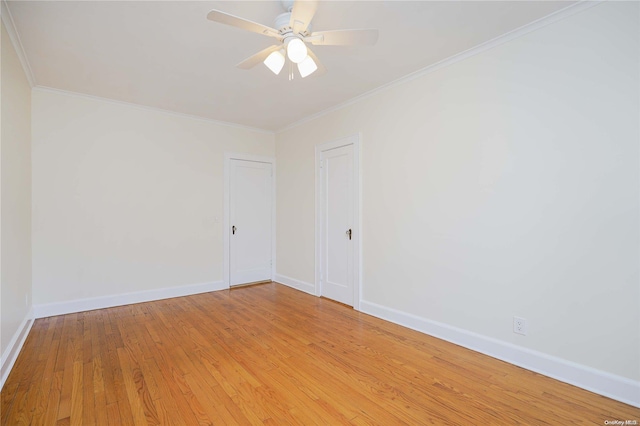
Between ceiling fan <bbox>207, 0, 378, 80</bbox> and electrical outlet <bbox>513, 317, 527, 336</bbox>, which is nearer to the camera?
ceiling fan <bbox>207, 0, 378, 80</bbox>

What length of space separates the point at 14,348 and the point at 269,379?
7.30 ft

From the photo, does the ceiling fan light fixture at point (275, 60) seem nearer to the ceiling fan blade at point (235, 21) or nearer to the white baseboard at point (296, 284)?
the ceiling fan blade at point (235, 21)

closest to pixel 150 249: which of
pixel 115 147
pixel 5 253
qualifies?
pixel 115 147

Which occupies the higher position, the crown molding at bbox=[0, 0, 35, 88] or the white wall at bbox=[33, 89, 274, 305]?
the crown molding at bbox=[0, 0, 35, 88]

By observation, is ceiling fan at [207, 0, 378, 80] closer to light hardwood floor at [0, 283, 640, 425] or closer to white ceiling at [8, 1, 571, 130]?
white ceiling at [8, 1, 571, 130]

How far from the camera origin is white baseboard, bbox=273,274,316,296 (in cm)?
457

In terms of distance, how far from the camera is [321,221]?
438 centimetres

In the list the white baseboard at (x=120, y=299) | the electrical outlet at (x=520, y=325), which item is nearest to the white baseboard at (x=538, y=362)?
the electrical outlet at (x=520, y=325)

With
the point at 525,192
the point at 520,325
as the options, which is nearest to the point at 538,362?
the point at 520,325

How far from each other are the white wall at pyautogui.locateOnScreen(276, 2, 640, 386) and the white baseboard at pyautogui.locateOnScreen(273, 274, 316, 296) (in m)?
1.28

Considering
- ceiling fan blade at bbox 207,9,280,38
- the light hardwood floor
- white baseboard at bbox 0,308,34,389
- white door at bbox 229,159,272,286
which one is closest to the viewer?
ceiling fan blade at bbox 207,9,280,38

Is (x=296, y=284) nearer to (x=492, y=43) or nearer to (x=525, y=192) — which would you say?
(x=525, y=192)

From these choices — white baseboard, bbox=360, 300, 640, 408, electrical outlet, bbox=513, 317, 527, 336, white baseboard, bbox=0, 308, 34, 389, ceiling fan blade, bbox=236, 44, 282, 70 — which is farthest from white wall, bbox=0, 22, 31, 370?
electrical outlet, bbox=513, 317, 527, 336

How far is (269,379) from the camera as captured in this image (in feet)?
7.30
